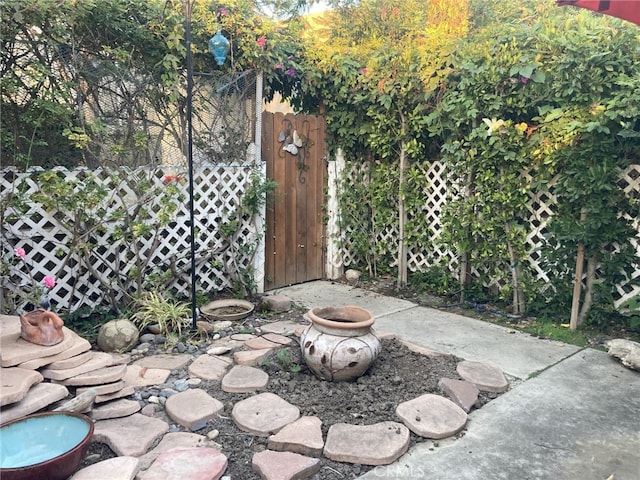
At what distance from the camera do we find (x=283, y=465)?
1986 mm

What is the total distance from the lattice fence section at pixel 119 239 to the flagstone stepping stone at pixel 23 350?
2.73ft

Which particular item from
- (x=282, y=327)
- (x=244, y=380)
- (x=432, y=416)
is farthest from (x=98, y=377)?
(x=432, y=416)

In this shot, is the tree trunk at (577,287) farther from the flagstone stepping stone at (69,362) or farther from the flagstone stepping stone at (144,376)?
the flagstone stepping stone at (69,362)

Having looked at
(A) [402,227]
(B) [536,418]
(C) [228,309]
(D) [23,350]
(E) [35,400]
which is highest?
(A) [402,227]

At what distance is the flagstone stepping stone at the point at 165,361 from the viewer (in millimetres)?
2973

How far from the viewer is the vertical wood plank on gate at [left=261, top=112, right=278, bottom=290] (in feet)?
15.2

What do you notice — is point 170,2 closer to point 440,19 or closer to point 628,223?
point 440,19

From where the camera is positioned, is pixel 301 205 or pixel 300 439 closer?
pixel 300 439

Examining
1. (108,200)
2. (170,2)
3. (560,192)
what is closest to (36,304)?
(108,200)

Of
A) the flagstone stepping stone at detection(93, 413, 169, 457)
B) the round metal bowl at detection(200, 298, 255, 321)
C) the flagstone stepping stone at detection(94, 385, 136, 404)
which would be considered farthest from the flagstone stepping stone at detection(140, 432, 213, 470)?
the round metal bowl at detection(200, 298, 255, 321)

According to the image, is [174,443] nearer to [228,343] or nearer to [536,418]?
[228,343]

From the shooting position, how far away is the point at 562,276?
387 centimetres

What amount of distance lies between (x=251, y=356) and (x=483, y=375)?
1.41m

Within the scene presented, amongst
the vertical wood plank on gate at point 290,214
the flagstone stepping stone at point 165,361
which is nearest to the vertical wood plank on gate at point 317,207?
the vertical wood plank on gate at point 290,214
